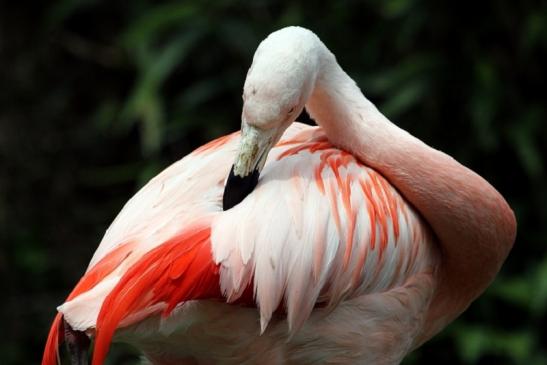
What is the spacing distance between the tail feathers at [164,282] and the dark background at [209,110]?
245 centimetres

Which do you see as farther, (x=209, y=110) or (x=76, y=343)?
(x=209, y=110)

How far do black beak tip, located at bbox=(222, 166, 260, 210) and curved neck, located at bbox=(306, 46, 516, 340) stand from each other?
1.22ft

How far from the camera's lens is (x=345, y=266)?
8.25 feet

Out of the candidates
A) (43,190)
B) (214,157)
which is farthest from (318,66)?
(43,190)

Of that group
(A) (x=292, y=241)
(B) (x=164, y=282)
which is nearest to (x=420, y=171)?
(A) (x=292, y=241)

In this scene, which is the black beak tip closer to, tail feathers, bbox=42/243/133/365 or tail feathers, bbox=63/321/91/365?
tail feathers, bbox=42/243/133/365

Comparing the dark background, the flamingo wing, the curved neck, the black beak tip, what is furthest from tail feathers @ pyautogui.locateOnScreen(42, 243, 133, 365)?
the dark background

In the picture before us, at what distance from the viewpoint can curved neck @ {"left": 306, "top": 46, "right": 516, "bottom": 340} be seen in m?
2.73

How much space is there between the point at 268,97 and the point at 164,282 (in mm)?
479

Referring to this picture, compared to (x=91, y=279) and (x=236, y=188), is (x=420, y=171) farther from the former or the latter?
(x=91, y=279)

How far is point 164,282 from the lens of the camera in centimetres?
234

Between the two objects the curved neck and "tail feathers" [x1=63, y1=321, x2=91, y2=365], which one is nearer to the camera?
"tail feathers" [x1=63, y1=321, x2=91, y2=365]

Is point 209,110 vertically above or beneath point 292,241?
beneath

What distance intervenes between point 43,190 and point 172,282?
335 centimetres
